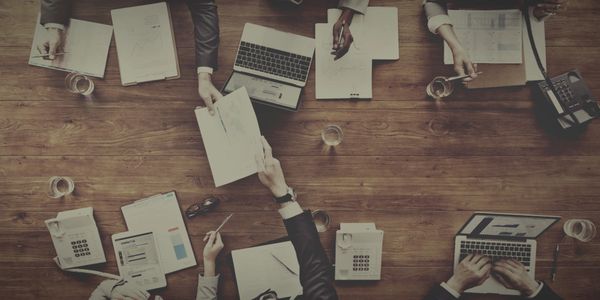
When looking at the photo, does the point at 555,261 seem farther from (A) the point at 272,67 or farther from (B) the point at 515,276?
(A) the point at 272,67

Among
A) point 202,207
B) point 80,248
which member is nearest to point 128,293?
point 80,248

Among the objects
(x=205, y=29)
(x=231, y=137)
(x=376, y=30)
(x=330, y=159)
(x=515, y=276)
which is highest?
(x=205, y=29)

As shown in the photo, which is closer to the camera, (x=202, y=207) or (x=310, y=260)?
(x=310, y=260)

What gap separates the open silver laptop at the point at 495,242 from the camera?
2236mm

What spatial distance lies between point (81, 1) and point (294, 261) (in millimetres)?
1731

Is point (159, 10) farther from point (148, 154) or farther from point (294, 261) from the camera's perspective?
point (294, 261)

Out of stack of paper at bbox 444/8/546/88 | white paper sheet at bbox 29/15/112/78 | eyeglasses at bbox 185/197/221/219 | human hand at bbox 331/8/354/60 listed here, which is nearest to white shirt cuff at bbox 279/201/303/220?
eyeglasses at bbox 185/197/221/219

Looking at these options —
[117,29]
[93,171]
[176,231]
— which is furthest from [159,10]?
[176,231]

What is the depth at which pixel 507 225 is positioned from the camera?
2.21 metres

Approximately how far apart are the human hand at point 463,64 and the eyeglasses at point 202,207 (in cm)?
137

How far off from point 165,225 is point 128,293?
37 centimetres

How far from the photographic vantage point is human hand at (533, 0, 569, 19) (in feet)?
7.26

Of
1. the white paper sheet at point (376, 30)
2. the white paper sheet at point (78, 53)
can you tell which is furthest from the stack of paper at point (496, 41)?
the white paper sheet at point (78, 53)

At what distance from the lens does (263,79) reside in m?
2.27
